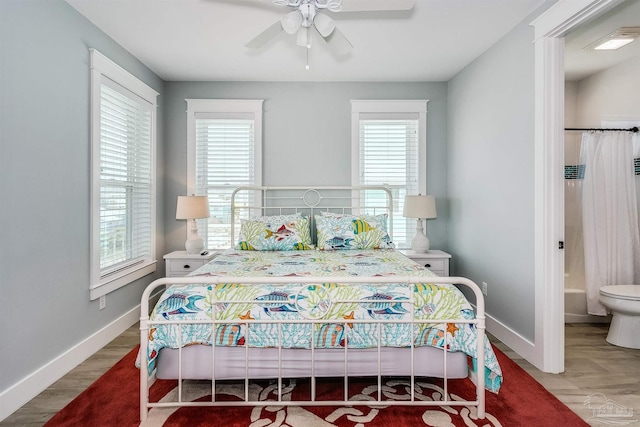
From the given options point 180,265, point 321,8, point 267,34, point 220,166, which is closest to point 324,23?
point 321,8

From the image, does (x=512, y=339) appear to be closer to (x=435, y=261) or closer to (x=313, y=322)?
(x=435, y=261)

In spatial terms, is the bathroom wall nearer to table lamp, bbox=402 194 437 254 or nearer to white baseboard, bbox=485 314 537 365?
white baseboard, bbox=485 314 537 365

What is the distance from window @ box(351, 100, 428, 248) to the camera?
13.8 feet

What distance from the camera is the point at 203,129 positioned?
13.8 feet

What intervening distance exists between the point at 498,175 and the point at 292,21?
7.09 ft

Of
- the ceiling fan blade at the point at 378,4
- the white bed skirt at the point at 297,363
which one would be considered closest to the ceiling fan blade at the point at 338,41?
the ceiling fan blade at the point at 378,4

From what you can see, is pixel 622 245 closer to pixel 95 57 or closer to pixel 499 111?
pixel 499 111

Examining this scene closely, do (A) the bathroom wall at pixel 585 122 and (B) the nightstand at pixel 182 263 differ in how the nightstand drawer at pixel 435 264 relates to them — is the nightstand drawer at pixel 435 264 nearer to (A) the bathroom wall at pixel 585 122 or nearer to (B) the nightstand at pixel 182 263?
(A) the bathroom wall at pixel 585 122

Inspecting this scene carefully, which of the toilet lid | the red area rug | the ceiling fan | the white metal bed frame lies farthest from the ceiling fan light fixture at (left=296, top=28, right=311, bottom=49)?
the toilet lid

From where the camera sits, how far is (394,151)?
13.9 feet

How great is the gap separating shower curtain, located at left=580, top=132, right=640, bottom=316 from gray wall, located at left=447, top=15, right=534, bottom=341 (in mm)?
983

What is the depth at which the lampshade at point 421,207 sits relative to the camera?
3848 millimetres

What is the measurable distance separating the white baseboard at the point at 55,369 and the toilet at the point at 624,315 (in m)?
4.16

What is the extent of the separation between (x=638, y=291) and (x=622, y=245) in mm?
555
